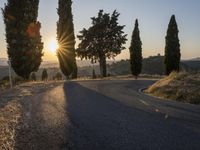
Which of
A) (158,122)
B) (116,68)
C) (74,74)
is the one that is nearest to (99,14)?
(74,74)

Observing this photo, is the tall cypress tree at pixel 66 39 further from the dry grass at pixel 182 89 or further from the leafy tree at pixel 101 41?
the dry grass at pixel 182 89

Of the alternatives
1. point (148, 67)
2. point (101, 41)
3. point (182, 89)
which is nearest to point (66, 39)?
point (101, 41)

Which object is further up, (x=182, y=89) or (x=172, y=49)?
(x=172, y=49)

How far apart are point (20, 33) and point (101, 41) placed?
25.8 metres

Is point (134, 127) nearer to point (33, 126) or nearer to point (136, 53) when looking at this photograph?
point (33, 126)

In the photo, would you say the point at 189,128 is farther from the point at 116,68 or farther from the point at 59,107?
the point at 116,68

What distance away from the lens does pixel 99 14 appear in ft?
204

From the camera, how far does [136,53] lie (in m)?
56.8

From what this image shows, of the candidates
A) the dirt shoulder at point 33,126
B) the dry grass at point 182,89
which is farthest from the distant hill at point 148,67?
the dirt shoulder at point 33,126

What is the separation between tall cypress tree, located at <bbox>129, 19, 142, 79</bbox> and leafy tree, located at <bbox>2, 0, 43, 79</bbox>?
2334 cm

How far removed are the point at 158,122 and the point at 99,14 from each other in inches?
2061

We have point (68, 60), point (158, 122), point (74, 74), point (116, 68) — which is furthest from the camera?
point (116, 68)

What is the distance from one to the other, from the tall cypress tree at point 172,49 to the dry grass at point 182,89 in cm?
2739

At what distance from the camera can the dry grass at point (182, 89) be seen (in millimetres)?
18391
